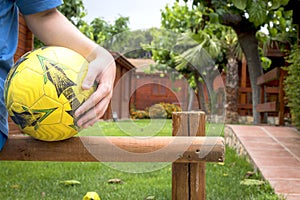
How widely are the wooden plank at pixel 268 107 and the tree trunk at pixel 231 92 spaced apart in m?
4.85

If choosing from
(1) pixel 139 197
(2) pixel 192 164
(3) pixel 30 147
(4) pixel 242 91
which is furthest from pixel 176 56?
(4) pixel 242 91

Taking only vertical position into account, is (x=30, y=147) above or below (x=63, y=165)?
above

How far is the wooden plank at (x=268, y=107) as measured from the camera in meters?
7.84

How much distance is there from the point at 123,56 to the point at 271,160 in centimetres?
321

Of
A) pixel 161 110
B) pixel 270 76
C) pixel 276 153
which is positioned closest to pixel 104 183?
pixel 276 153

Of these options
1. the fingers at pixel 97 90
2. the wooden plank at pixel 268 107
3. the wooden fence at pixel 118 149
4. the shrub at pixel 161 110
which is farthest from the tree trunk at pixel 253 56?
→ the fingers at pixel 97 90

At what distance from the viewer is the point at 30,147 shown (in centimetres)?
162

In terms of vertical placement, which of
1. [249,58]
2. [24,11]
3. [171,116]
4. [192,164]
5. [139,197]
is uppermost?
[249,58]

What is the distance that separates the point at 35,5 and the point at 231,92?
1360 cm

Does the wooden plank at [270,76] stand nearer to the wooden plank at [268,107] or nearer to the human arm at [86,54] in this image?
the wooden plank at [268,107]

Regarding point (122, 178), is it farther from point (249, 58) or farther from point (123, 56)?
point (249, 58)

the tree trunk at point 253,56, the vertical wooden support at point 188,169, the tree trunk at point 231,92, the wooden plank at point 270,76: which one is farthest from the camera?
the tree trunk at point 231,92

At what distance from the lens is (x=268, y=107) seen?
8.19 meters

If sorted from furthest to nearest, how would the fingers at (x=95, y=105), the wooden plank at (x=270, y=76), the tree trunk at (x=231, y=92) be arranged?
the tree trunk at (x=231, y=92) < the wooden plank at (x=270, y=76) < the fingers at (x=95, y=105)
